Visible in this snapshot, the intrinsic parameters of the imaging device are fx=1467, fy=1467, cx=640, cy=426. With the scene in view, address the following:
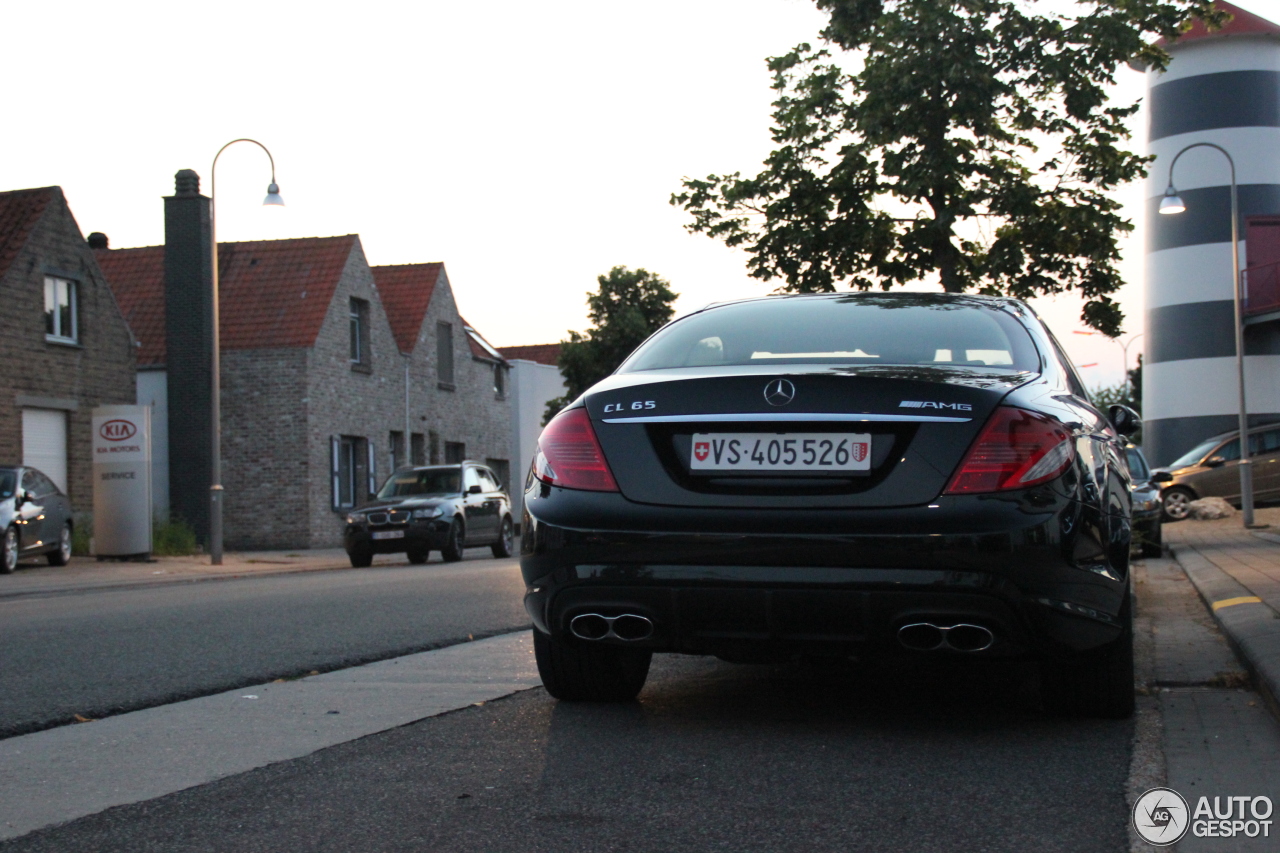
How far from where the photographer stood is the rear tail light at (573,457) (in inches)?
186

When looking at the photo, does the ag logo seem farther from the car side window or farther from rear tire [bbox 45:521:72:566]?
the car side window

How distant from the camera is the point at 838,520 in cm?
440

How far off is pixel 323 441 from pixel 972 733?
30.3m

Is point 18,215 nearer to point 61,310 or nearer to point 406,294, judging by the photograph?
point 61,310

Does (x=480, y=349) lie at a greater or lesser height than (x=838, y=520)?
greater

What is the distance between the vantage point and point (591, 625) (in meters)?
4.77

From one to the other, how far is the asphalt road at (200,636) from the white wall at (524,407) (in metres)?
38.1

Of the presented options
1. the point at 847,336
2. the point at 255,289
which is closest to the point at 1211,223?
the point at 255,289

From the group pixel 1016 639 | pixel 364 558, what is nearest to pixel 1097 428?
pixel 1016 639

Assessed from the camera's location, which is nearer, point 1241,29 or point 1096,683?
point 1096,683

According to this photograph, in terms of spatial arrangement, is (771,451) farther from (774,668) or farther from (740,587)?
(774,668)

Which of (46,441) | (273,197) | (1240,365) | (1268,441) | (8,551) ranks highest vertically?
(273,197)

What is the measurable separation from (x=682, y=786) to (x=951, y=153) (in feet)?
65.1

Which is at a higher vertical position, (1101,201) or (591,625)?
(1101,201)
